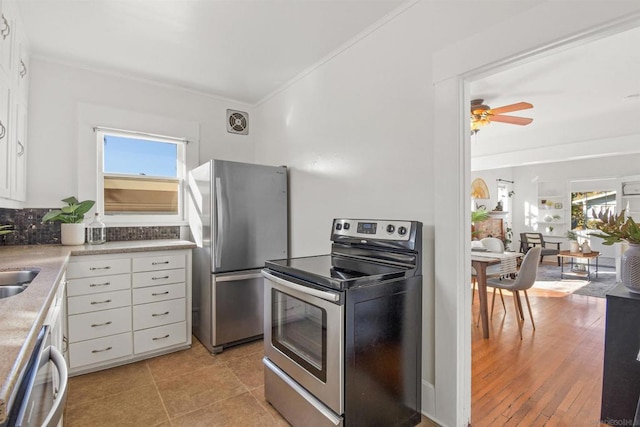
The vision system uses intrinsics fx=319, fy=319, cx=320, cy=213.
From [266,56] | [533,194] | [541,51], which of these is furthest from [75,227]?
[533,194]

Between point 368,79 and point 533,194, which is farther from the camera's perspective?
point 533,194

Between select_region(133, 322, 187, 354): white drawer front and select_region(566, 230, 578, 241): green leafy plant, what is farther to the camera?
select_region(566, 230, 578, 241): green leafy plant

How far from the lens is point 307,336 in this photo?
5.59 feet

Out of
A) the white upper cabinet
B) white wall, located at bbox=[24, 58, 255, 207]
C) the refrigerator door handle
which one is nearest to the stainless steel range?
the refrigerator door handle

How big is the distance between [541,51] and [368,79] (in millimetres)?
1070

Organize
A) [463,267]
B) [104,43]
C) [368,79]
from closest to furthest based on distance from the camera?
1. [463,267]
2. [368,79]
3. [104,43]

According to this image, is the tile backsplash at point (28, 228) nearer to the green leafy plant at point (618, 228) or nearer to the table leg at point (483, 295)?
the table leg at point (483, 295)

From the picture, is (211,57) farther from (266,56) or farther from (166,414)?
(166,414)

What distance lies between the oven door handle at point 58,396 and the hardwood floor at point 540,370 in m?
1.90

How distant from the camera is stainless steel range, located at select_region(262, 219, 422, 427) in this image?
1.47 m

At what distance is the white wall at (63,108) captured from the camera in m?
2.61

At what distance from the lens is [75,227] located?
259 cm

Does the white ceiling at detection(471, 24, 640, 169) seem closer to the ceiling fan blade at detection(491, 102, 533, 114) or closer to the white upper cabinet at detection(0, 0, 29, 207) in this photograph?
the ceiling fan blade at detection(491, 102, 533, 114)

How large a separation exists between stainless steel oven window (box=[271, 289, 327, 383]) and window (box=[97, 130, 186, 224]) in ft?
6.33
